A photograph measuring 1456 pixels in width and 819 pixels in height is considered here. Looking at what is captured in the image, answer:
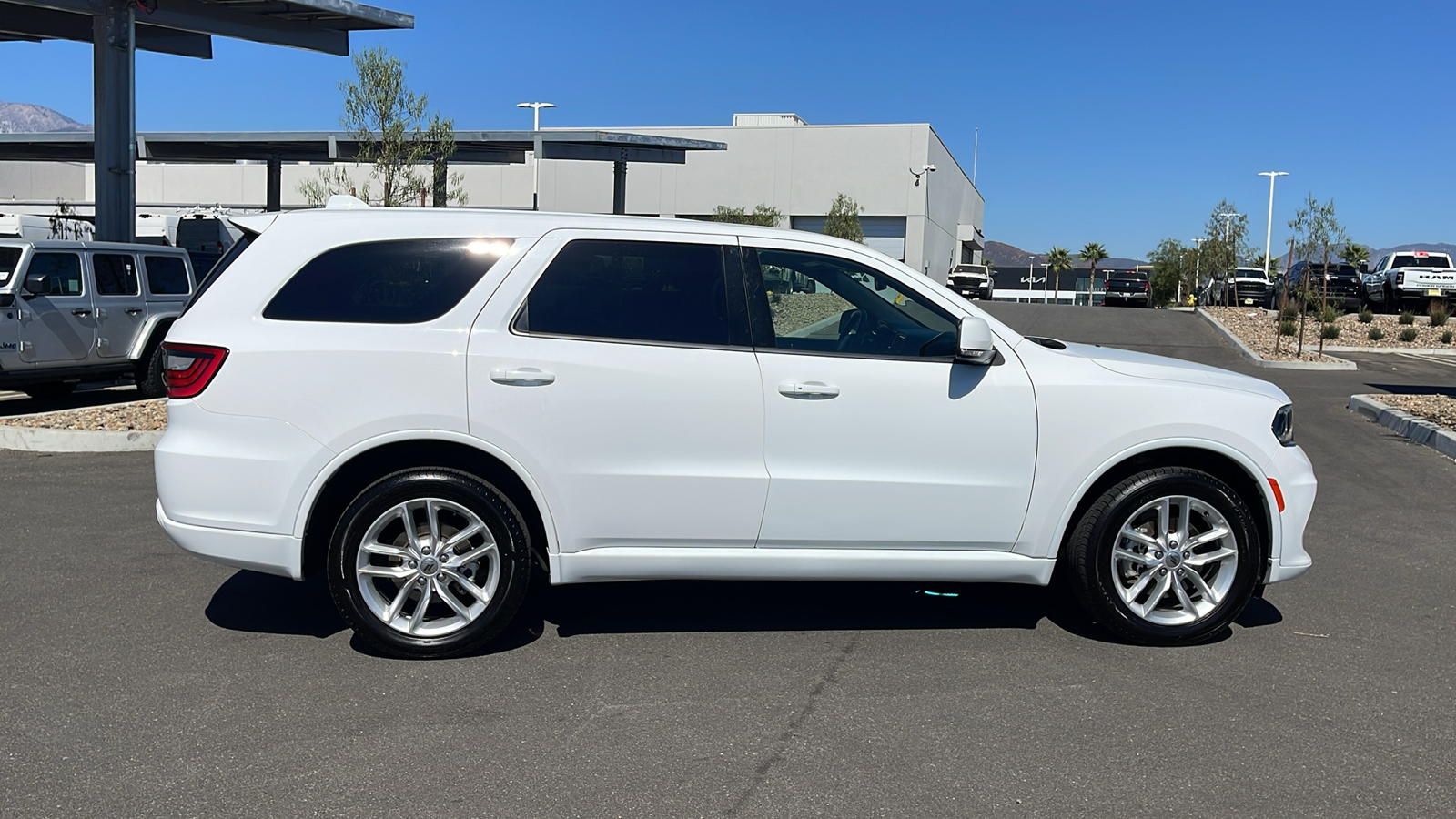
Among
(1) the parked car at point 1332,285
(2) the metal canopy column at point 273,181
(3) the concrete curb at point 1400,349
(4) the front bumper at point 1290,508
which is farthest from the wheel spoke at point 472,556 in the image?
(2) the metal canopy column at point 273,181

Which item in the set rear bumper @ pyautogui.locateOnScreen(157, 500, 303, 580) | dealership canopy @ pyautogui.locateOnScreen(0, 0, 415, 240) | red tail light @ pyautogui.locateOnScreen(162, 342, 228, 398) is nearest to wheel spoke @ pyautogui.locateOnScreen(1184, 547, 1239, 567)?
rear bumper @ pyautogui.locateOnScreen(157, 500, 303, 580)

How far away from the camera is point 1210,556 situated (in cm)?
507

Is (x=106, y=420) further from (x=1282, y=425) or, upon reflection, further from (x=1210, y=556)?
(x=1282, y=425)

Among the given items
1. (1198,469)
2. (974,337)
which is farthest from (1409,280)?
(974,337)

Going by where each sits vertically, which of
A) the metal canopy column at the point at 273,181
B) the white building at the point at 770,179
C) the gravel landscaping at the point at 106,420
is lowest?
the gravel landscaping at the point at 106,420

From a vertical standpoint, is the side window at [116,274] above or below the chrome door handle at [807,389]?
above

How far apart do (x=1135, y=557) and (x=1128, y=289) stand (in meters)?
46.6

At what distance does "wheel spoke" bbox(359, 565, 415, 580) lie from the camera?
4.72 m

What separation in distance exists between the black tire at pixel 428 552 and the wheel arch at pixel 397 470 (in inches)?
3.3

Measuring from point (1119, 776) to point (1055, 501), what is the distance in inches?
56.3

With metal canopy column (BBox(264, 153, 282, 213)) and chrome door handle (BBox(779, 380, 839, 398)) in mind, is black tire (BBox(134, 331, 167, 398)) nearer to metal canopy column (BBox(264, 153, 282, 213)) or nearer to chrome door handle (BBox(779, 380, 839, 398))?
chrome door handle (BBox(779, 380, 839, 398))

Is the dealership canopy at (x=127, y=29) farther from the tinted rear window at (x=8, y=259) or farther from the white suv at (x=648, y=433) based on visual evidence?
the white suv at (x=648, y=433)

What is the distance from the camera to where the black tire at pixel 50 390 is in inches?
520

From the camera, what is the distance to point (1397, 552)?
278 inches
